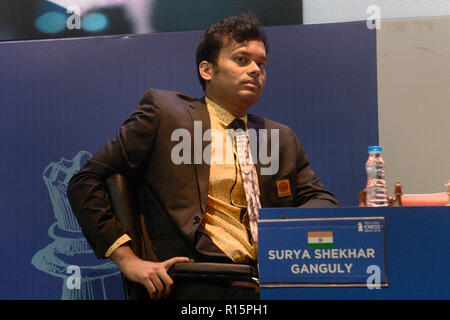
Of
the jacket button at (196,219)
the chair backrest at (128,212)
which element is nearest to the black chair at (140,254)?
the chair backrest at (128,212)

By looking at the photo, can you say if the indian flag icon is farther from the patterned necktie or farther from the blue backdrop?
the blue backdrop

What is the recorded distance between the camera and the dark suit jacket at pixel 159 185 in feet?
6.66

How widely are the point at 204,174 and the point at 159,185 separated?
0.62ft

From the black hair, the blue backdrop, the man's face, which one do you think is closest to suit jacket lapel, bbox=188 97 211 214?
the man's face

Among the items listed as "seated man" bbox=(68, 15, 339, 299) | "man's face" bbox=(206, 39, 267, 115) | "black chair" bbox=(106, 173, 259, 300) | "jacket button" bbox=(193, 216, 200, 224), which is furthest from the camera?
"man's face" bbox=(206, 39, 267, 115)

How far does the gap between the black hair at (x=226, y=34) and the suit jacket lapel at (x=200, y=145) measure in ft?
0.84

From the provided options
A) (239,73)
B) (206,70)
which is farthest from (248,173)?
(206,70)

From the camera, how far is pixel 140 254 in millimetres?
2012

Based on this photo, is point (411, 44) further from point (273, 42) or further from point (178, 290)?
point (178, 290)

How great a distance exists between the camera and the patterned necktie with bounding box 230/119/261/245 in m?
2.18

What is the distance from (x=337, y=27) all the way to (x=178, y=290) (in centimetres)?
166

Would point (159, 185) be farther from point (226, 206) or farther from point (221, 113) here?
point (221, 113)

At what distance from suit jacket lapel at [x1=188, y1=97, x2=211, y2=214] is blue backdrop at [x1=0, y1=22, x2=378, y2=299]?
1.90 ft
